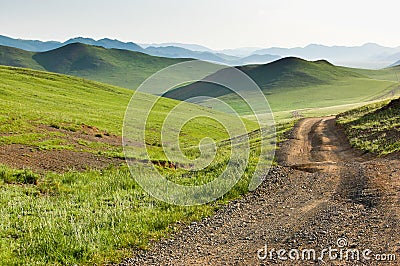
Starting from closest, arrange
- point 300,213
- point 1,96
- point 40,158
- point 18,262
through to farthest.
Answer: point 18,262
point 300,213
point 40,158
point 1,96

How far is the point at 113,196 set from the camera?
14391 mm

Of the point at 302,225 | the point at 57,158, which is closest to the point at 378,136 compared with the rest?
the point at 302,225

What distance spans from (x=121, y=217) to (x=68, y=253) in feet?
8.52

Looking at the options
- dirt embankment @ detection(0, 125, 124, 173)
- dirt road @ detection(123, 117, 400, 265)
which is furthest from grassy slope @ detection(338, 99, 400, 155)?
dirt embankment @ detection(0, 125, 124, 173)

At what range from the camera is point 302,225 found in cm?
977

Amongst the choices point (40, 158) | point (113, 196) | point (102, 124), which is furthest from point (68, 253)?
point (102, 124)

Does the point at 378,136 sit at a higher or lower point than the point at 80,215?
higher

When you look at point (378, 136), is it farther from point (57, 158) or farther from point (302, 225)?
point (57, 158)

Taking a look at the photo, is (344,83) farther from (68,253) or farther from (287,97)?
(68,253)

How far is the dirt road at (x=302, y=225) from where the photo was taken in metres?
8.17

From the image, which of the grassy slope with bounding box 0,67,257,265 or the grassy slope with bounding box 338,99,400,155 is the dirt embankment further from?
the grassy slope with bounding box 338,99,400,155

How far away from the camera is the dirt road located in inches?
322

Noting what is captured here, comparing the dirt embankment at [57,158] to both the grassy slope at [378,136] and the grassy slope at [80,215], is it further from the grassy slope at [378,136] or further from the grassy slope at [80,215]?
the grassy slope at [378,136]

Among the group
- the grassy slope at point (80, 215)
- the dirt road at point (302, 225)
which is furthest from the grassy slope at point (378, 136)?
the grassy slope at point (80, 215)
